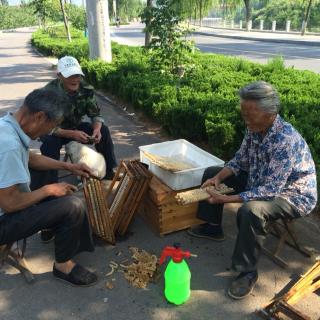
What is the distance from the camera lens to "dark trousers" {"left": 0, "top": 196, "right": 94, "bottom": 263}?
266cm

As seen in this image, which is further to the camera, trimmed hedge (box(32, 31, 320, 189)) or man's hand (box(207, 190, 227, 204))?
trimmed hedge (box(32, 31, 320, 189))

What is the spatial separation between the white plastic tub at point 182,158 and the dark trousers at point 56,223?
0.97 metres

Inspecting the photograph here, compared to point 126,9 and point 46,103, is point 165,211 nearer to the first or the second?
point 46,103

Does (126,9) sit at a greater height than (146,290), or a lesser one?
greater

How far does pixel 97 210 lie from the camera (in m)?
3.52

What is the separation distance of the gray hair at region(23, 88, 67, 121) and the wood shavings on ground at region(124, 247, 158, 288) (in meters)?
1.43

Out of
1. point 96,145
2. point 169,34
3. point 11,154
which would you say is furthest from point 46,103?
point 169,34

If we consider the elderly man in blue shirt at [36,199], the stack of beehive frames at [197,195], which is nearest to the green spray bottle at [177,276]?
the stack of beehive frames at [197,195]

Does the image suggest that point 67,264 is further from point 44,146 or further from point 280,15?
point 280,15

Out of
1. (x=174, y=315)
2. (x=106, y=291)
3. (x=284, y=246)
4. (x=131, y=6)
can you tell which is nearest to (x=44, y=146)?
(x=106, y=291)

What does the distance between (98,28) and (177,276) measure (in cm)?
1028

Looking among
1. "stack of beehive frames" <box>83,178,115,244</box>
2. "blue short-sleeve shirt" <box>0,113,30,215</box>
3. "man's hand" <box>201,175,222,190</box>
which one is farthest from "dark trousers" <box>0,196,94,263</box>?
"man's hand" <box>201,175,222,190</box>

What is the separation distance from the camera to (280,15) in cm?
4475

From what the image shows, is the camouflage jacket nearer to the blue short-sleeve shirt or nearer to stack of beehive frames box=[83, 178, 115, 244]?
stack of beehive frames box=[83, 178, 115, 244]
